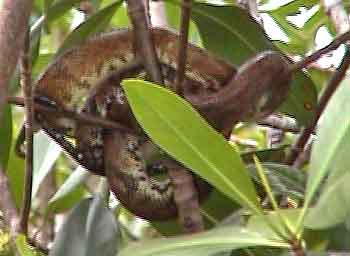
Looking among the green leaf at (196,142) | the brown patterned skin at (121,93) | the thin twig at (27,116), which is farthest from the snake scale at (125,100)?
the green leaf at (196,142)

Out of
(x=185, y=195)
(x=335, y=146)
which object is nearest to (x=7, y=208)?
(x=185, y=195)

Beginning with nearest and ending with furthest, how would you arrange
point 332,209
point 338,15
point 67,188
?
point 332,209 → point 338,15 → point 67,188

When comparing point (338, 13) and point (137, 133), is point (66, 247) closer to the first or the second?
point (137, 133)

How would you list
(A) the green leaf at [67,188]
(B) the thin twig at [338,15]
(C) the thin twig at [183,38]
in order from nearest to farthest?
(C) the thin twig at [183,38]
(B) the thin twig at [338,15]
(A) the green leaf at [67,188]

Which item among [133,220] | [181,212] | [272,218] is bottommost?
[133,220]

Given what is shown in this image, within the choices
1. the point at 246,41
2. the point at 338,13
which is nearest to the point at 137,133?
the point at 246,41

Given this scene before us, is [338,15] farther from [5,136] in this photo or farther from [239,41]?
[5,136]

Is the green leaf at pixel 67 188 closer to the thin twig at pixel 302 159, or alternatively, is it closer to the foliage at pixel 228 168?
the foliage at pixel 228 168
